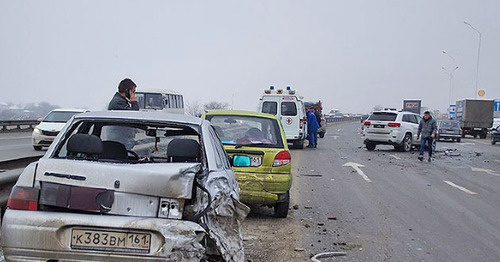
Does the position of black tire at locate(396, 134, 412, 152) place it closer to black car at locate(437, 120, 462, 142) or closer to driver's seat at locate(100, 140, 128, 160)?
black car at locate(437, 120, 462, 142)

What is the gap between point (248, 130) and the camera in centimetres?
893

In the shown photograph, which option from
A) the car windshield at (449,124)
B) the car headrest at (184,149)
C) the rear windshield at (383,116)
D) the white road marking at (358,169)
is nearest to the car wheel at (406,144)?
the rear windshield at (383,116)

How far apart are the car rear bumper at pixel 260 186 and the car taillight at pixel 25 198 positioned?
4272 mm

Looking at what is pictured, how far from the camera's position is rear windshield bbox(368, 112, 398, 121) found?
24.6 meters

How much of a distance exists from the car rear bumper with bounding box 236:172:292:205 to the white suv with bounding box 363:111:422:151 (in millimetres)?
16852

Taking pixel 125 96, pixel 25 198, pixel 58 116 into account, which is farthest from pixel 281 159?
pixel 58 116

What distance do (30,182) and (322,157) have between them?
17.7 meters

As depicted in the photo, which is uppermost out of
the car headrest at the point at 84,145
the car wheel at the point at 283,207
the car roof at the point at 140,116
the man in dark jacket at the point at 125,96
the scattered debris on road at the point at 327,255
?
the man in dark jacket at the point at 125,96

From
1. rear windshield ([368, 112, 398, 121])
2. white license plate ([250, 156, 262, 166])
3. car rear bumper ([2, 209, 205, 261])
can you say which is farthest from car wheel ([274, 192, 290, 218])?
rear windshield ([368, 112, 398, 121])

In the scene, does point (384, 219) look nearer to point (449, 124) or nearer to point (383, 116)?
point (383, 116)

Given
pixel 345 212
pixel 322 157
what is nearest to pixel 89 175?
pixel 345 212

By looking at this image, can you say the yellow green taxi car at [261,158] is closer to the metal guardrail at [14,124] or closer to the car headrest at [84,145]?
the car headrest at [84,145]

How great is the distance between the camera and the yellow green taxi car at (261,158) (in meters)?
8.27

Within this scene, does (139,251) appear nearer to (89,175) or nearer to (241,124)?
(89,175)
